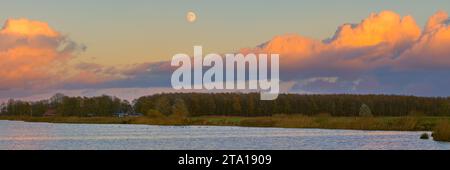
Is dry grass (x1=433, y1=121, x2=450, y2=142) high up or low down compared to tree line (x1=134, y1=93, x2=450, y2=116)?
down

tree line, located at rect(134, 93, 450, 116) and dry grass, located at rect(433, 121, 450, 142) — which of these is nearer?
dry grass, located at rect(433, 121, 450, 142)

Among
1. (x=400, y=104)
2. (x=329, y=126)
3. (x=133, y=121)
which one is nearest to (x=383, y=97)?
(x=400, y=104)

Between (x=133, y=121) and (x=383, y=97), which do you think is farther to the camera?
(x=383, y=97)

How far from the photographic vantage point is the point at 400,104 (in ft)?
615

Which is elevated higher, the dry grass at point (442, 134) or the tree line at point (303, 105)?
the tree line at point (303, 105)

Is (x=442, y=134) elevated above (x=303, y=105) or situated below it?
below

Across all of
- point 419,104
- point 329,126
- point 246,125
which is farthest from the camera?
point 419,104

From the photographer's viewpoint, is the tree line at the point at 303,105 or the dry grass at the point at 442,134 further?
the tree line at the point at 303,105

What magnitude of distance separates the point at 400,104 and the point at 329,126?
96.3 meters

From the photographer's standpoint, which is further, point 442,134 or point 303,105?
point 303,105
